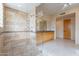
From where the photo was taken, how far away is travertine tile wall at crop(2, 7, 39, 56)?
6.05ft

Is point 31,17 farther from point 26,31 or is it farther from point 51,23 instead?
point 51,23

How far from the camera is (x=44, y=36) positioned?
1.99 metres

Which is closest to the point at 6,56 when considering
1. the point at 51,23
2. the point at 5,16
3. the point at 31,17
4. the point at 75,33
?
the point at 5,16

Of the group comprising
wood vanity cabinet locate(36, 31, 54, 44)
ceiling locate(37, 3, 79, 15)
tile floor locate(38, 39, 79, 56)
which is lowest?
tile floor locate(38, 39, 79, 56)

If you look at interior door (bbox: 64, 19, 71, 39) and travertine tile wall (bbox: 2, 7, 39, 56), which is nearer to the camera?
travertine tile wall (bbox: 2, 7, 39, 56)

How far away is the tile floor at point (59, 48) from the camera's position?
6.15ft

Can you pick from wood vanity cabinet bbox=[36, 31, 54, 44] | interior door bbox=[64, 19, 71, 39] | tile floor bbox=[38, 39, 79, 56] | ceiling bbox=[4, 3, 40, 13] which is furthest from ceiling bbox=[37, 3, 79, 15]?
tile floor bbox=[38, 39, 79, 56]

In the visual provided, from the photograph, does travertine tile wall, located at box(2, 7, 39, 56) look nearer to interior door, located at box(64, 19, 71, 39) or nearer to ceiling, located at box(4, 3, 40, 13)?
ceiling, located at box(4, 3, 40, 13)

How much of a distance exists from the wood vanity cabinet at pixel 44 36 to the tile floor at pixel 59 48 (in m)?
0.08

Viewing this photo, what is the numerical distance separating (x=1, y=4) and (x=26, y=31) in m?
0.71

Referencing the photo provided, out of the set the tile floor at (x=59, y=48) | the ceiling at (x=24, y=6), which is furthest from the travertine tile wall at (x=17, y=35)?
the tile floor at (x=59, y=48)

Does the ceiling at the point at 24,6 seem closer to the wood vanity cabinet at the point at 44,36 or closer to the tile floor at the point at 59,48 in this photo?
the wood vanity cabinet at the point at 44,36

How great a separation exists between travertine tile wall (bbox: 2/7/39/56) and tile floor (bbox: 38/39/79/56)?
18 centimetres

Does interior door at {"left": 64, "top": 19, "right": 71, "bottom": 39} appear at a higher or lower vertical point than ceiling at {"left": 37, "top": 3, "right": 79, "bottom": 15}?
lower
